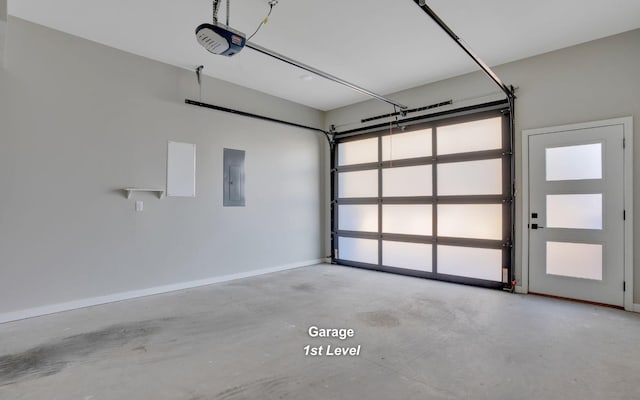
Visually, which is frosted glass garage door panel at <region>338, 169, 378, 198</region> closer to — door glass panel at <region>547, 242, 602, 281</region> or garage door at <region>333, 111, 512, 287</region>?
garage door at <region>333, 111, 512, 287</region>

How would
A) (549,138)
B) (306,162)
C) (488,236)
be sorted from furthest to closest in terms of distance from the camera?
1. (306,162)
2. (488,236)
3. (549,138)

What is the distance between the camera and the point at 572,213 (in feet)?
12.9

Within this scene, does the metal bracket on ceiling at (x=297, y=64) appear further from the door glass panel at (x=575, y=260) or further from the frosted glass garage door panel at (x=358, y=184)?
the door glass panel at (x=575, y=260)

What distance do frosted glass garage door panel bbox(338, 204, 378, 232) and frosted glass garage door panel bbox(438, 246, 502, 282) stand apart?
4.47ft

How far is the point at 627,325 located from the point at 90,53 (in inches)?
259

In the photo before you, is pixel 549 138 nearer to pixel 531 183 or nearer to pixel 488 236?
pixel 531 183

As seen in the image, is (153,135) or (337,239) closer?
(153,135)

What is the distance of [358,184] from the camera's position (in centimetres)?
626

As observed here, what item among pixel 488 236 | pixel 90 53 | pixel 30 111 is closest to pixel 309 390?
pixel 488 236

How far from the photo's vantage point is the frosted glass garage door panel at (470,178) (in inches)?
181

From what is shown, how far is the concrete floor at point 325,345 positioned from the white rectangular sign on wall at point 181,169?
4.80 feet

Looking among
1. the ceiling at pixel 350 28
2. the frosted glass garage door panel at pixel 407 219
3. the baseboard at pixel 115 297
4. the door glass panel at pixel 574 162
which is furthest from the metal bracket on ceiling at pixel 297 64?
the baseboard at pixel 115 297

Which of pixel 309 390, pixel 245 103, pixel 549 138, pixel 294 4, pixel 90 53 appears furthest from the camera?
pixel 245 103

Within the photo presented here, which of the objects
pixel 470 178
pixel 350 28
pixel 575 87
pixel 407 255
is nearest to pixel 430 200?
pixel 470 178
